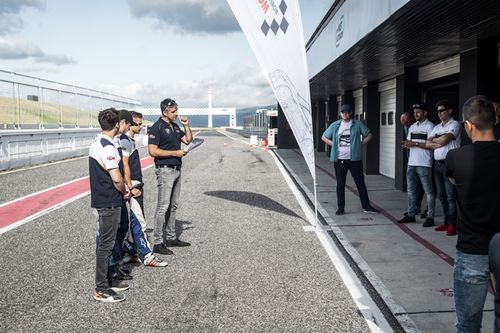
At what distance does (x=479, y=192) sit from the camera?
9.00 feet

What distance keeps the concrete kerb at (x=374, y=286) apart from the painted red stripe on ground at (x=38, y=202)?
545 centimetres

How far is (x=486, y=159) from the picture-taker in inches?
107

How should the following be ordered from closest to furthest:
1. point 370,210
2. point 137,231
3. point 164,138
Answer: point 137,231
point 164,138
point 370,210

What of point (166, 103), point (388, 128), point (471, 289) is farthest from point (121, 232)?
point (388, 128)

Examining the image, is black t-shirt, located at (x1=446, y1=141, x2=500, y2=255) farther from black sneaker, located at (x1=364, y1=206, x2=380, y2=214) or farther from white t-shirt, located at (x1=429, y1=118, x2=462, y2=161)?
black sneaker, located at (x1=364, y1=206, x2=380, y2=214)

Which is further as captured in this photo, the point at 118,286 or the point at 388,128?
the point at 388,128

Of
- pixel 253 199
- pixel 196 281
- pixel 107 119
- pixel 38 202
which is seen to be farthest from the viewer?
pixel 253 199

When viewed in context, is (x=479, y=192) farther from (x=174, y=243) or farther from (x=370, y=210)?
(x=370, y=210)

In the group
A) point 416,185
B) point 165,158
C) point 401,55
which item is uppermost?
point 401,55

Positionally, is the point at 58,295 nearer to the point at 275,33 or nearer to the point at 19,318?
the point at 19,318

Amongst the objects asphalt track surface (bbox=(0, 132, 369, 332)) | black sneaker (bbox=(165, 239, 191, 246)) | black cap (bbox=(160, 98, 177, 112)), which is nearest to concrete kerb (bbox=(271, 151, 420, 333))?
asphalt track surface (bbox=(0, 132, 369, 332))

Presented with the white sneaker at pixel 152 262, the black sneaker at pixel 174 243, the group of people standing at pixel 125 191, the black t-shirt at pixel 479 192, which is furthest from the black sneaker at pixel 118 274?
the black t-shirt at pixel 479 192

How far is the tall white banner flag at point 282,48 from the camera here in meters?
6.01

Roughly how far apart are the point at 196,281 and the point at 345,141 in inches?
174
